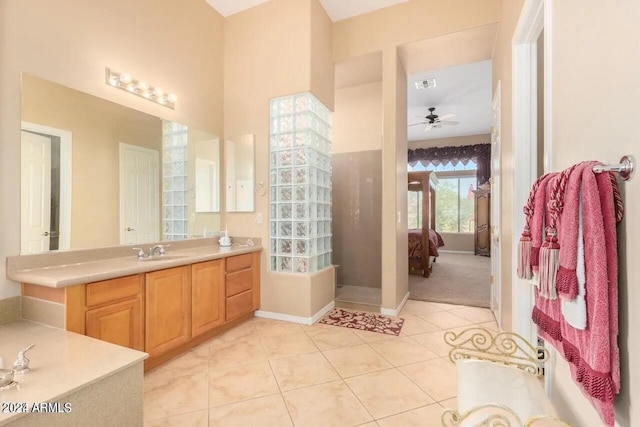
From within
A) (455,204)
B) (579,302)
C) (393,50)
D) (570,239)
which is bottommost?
(579,302)

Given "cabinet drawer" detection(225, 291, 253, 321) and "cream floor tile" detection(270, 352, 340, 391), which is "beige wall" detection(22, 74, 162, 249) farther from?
"cream floor tile" detection(270, 352, 340, 391)

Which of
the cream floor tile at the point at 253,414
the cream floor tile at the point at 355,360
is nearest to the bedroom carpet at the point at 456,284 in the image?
the cream floor tile at the point at 355,360

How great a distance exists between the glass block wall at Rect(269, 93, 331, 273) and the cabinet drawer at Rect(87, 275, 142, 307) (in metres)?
1.49

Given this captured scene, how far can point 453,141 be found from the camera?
838cm

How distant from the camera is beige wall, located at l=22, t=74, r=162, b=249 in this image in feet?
6.43

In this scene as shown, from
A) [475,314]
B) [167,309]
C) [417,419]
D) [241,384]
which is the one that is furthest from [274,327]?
[475,314]

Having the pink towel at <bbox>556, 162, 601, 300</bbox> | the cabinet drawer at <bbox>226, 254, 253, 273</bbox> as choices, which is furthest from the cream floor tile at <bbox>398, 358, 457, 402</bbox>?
the cabinet drawer at <bbox>226, 254, 253, 273</bbox>

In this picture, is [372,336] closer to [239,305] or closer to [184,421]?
[239,305]

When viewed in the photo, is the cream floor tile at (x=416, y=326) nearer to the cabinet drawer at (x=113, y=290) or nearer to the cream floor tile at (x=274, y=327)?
the cream floor tile at (x=274, y=327)

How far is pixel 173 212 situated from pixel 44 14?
1694 millimetres

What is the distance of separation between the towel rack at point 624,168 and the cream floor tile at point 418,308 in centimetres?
295

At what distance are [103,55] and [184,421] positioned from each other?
269 centimetres

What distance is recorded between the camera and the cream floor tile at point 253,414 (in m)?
1.65

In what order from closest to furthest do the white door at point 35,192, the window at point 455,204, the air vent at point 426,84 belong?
1. the white door at point 35,192
2. the air vent at point 426,84
3. the window at point 455,204
